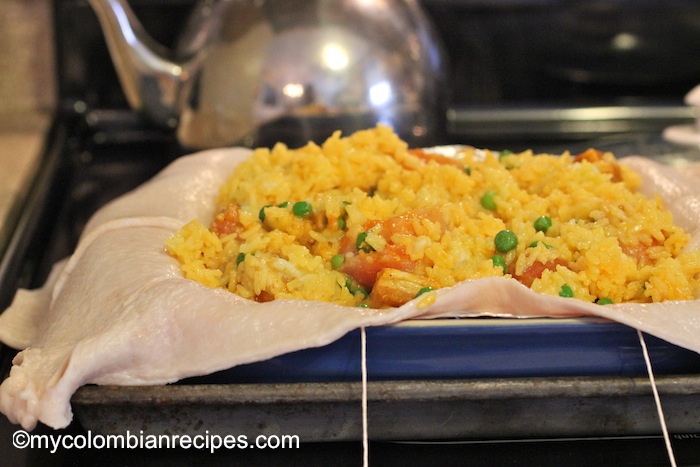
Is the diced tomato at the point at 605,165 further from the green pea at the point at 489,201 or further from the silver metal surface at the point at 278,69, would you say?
the silver metal surface at the point at 278,69

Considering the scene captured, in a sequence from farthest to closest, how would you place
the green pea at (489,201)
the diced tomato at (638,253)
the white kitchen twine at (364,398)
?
the green pea at (489,201), the diced tomato at (638,253), the white kitchen twine at (364,398)

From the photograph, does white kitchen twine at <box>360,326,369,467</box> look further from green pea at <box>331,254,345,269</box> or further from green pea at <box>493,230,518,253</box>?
green pea at <box>493,230,518,253</box>

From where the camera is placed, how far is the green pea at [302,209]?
1.55 meters

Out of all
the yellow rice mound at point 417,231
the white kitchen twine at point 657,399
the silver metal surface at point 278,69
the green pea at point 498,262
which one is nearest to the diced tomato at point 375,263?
the yellow rice mound at point 417,231

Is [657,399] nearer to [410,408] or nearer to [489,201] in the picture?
[410,408]

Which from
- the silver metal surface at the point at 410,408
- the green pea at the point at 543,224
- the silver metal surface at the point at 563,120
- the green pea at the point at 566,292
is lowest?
the silver metal surface at the point at 410,408

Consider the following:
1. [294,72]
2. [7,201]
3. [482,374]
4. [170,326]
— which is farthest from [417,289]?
[7,201]

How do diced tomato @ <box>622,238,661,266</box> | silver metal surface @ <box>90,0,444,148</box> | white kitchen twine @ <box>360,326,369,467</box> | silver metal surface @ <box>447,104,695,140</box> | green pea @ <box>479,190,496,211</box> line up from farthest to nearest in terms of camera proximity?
silver metal surface @ <box>447,104,695,140</box> → silver metal surface @ <box>90,0,444,148</box> → green pea @ <box>479,190,496,211</box> → diced tomato @ <box>622,238,661,266</box> → white kitchen twine @ <box>360,326,369,467</box>

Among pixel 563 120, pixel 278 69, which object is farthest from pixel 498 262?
pixel 563 120

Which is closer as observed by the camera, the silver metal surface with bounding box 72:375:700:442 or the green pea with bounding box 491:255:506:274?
the silver metal surface with bounding box 72:375:700:442

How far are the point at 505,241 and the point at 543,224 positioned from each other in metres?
0.13

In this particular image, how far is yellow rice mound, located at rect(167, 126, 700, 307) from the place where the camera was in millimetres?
1416

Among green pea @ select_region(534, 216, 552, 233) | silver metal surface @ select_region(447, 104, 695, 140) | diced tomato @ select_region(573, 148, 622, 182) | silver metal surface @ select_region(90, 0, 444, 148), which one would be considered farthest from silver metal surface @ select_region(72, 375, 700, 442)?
silver metal surface @ select_region(447, 104, 695, 140)

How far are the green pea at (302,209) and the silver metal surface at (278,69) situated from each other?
2.75 ft
